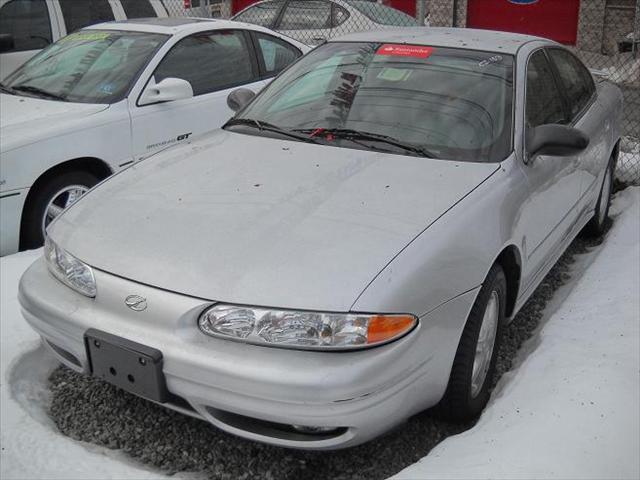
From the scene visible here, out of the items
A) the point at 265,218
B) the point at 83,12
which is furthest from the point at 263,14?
the point at 265,218

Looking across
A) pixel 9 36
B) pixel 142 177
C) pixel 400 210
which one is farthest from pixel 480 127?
pixel 9 36

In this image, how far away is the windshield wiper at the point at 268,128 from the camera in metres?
3.49

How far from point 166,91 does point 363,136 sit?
207 centimetres

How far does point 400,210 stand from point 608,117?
2644 mm

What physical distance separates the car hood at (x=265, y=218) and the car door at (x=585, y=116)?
54.4 inches

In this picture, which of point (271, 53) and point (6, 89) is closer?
point (6, 89)

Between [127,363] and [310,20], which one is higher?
[127,363]

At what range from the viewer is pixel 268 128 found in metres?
3.67

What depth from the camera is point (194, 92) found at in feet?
17.9

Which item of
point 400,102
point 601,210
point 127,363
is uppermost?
point 400,102

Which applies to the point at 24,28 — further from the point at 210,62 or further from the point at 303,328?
the point at 303,328

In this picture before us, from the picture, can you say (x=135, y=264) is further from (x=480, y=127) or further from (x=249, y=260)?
(x=480, y=127)

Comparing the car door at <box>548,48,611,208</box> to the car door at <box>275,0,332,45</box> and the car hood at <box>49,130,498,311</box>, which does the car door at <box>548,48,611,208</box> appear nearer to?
the car hood at <box>49,130,498,311</box>

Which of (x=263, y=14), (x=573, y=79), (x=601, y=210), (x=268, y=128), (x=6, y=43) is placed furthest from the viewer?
(x=263, y=14)
